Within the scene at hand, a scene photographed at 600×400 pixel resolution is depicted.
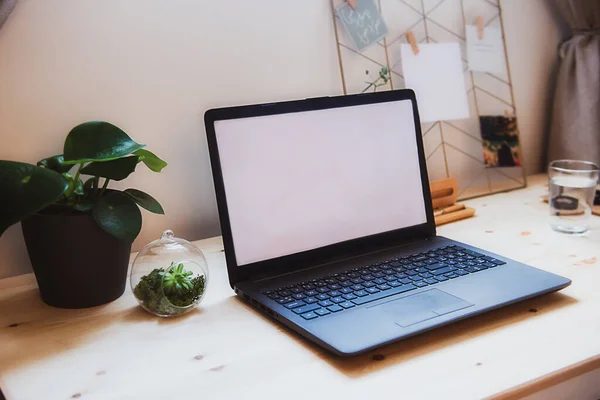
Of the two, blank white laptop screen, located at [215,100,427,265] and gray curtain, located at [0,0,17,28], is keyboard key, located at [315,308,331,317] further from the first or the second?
gray curtain, located at [0,0,17,28]

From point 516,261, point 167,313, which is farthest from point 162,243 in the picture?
point 516,261

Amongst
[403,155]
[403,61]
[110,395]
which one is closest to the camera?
[110,395]

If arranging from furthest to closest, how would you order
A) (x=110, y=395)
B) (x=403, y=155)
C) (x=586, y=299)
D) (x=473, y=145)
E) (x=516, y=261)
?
(x=473, y=145)
(x=403, y=155)
(x=516, y=261)
(x=586, y=299)
(x=110, y=395)

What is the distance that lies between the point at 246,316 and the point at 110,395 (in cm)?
22

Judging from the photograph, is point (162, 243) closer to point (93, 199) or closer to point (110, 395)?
point (93, 199)

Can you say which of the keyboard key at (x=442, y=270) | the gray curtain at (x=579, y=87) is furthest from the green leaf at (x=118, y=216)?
the gray curtain at (x=579, y=87)

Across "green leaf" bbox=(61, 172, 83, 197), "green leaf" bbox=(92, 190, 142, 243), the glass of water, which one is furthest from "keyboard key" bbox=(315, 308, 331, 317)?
the glass of water

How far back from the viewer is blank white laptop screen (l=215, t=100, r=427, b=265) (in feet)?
2.94

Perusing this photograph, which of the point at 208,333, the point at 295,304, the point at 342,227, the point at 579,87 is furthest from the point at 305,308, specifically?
the point at 579,87

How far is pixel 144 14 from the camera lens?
1009 millimetres

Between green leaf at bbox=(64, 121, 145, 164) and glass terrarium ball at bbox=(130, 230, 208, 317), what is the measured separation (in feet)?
0.47

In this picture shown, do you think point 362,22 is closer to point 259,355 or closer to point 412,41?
point 412,41

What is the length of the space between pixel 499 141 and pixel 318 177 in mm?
598

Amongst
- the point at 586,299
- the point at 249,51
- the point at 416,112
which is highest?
the point at 249,51
